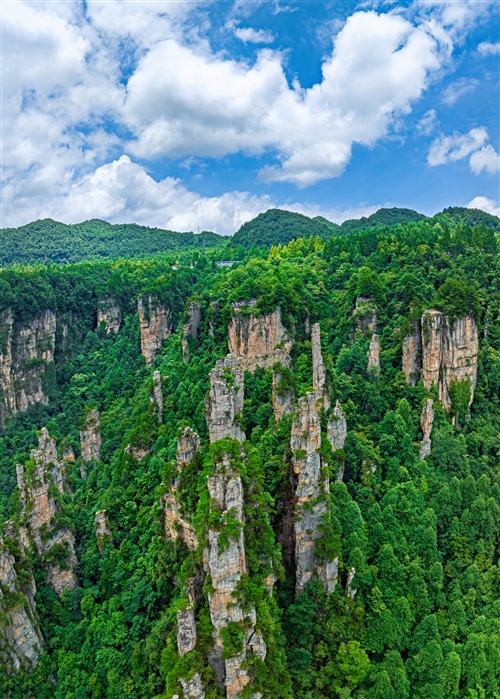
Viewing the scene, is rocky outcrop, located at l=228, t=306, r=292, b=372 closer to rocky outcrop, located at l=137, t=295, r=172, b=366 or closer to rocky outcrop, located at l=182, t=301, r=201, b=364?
rocky outcrop, located at l=182, t=301, r=201, b=364

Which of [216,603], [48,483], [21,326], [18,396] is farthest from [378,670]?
[21,326]

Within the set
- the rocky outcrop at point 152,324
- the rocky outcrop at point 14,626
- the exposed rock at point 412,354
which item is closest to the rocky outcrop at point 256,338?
the exposed rock at point 412,354

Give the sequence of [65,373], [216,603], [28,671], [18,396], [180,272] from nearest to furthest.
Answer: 1. [216,603]
2. [28,671]
3. [18,396]
4. [65,373]
5. [180,272]

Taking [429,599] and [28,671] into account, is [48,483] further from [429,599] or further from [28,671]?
[429,599]

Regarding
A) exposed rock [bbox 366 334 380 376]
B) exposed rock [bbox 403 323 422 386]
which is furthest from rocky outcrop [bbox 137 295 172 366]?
exposed rock [bbox 403 323 422 386]

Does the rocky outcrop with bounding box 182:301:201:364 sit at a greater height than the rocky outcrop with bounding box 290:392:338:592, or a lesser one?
greater

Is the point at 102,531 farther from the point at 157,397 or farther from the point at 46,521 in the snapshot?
the point at 157,397
